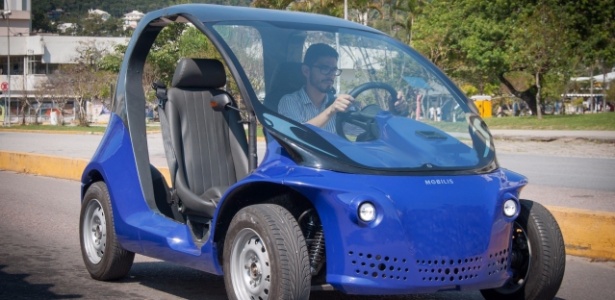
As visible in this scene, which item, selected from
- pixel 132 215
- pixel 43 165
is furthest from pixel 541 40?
pixel 132 215

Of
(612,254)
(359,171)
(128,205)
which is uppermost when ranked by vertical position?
(359,171)

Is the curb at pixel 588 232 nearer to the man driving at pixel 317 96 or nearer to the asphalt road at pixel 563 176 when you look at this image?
the asphalt road at pixel 563 176

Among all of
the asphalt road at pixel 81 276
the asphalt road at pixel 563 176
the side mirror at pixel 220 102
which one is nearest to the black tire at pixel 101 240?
the asphalt road at pixel 81 276

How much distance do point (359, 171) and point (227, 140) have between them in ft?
5.20

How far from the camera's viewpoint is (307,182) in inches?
182

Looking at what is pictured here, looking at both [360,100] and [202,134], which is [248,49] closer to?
[360,100]

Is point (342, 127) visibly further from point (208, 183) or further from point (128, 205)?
point (128, 205)

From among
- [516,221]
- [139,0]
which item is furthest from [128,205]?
[139,0]

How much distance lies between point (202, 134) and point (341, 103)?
3.90 feet

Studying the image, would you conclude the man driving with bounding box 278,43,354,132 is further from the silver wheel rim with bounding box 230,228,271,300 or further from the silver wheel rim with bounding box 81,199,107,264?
the silver wheel rim with bounding box 81,199,107,264

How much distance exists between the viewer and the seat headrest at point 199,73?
6.08m

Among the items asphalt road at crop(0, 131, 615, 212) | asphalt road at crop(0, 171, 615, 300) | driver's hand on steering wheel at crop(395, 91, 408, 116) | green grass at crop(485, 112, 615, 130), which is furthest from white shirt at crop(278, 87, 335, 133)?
green grass at crop(485, 112, 615, 130)

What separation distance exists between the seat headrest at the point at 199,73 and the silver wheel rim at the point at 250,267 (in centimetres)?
148

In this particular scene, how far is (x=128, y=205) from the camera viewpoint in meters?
6.30
